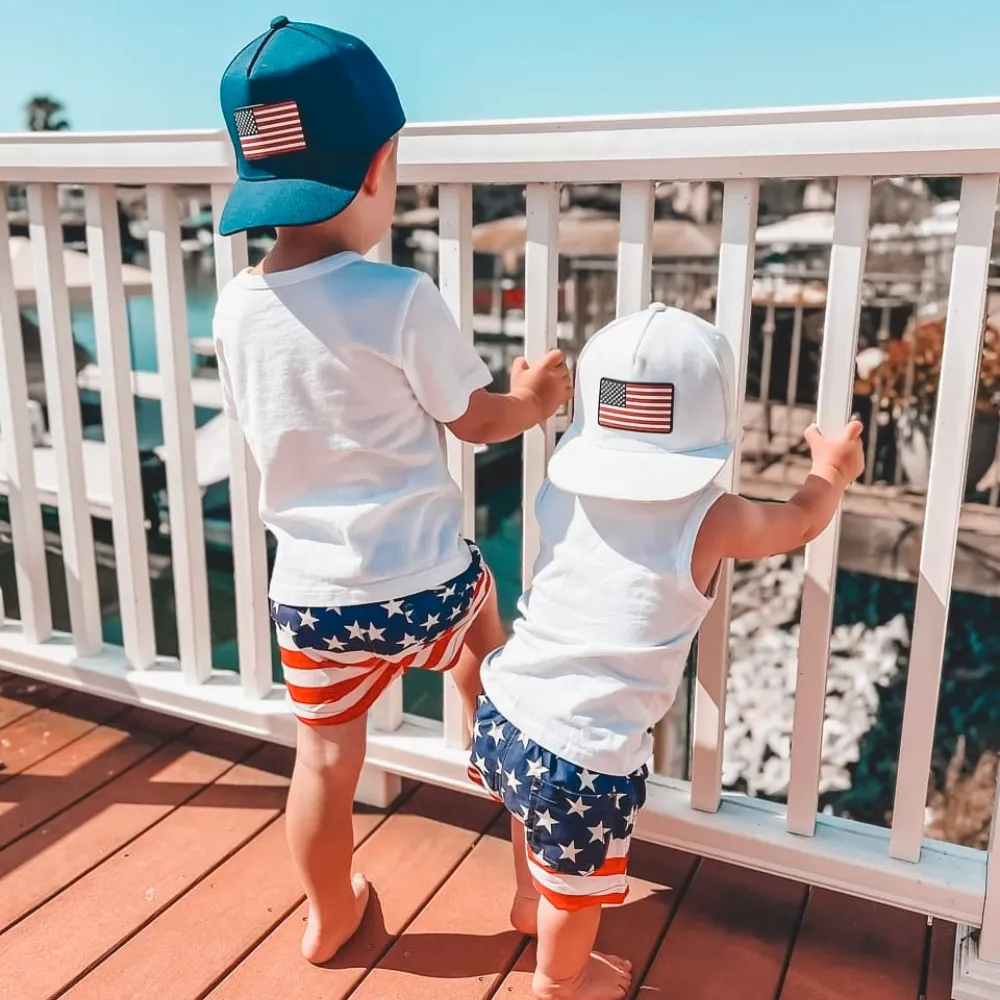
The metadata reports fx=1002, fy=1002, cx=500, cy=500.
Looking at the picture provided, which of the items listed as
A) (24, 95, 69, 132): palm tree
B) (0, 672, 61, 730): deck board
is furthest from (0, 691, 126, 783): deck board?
(24, 95, 69, 132): palm tree

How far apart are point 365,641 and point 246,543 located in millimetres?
637

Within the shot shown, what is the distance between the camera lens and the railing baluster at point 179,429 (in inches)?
73.7

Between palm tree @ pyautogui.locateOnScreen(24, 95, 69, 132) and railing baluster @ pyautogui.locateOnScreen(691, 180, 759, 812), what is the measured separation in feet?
159

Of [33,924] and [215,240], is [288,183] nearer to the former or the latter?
[215,240]

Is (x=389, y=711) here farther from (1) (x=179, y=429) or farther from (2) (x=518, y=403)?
(2) (x=518, y=403)

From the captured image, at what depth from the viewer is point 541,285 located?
1589 mm

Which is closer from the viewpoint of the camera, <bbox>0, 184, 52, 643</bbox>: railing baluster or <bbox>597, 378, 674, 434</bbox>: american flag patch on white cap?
<bbox>597, 378, 674, 434</bbox>: american flag patch on white cap

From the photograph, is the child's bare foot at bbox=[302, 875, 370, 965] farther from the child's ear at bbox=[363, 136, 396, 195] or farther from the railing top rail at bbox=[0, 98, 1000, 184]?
the railing top rail at bbox=[0, 98, 1000, 184]

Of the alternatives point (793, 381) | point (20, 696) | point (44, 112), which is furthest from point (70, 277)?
point (44, 112)

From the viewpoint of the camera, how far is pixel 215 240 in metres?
1.74

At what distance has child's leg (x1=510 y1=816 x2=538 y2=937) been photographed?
1.58m

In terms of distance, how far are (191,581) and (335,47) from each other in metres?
1.20

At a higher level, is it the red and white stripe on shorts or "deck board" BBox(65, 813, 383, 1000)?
the red and white stripe on shorts

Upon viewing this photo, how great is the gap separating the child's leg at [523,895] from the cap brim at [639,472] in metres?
0.61
